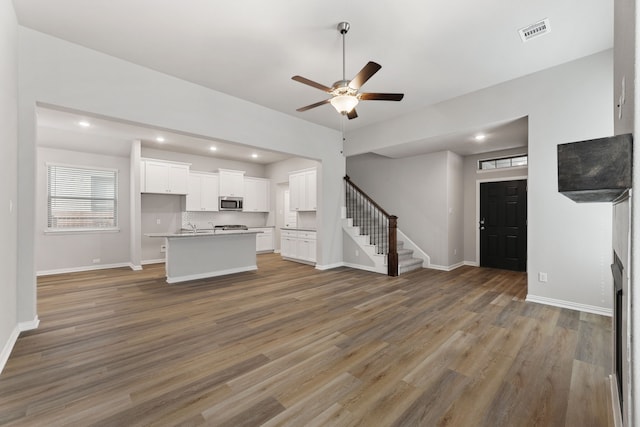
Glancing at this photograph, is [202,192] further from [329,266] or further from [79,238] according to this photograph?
[329,266]

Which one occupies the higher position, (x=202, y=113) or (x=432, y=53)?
(x=432, y=53)

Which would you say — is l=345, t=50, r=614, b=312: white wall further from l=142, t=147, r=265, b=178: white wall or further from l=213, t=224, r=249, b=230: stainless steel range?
l=142, t=147, r=265, b=178: white wall

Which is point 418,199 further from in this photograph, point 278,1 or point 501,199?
point 278,1

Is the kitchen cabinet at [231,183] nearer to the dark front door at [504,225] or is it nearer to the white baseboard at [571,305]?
the dark front door at [504,225]

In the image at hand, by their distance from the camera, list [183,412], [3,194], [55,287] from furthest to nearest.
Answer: [55,287]
[3,194]
[183,412]

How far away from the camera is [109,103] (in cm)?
353

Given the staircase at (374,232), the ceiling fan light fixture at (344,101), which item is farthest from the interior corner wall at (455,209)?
the ceiling fan light fixture at (344,101)

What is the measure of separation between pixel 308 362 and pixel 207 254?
390 cm

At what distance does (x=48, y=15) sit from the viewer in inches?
113

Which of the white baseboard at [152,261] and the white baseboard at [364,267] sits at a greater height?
the white baseboard at [364,267]

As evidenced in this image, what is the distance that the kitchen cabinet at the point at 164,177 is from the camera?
6816mm

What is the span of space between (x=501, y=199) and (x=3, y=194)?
7953 mm

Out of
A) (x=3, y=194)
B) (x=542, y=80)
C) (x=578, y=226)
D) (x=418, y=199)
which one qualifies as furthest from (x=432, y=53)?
(x=3, y=194)

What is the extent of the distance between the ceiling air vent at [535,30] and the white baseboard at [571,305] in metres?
3.37
